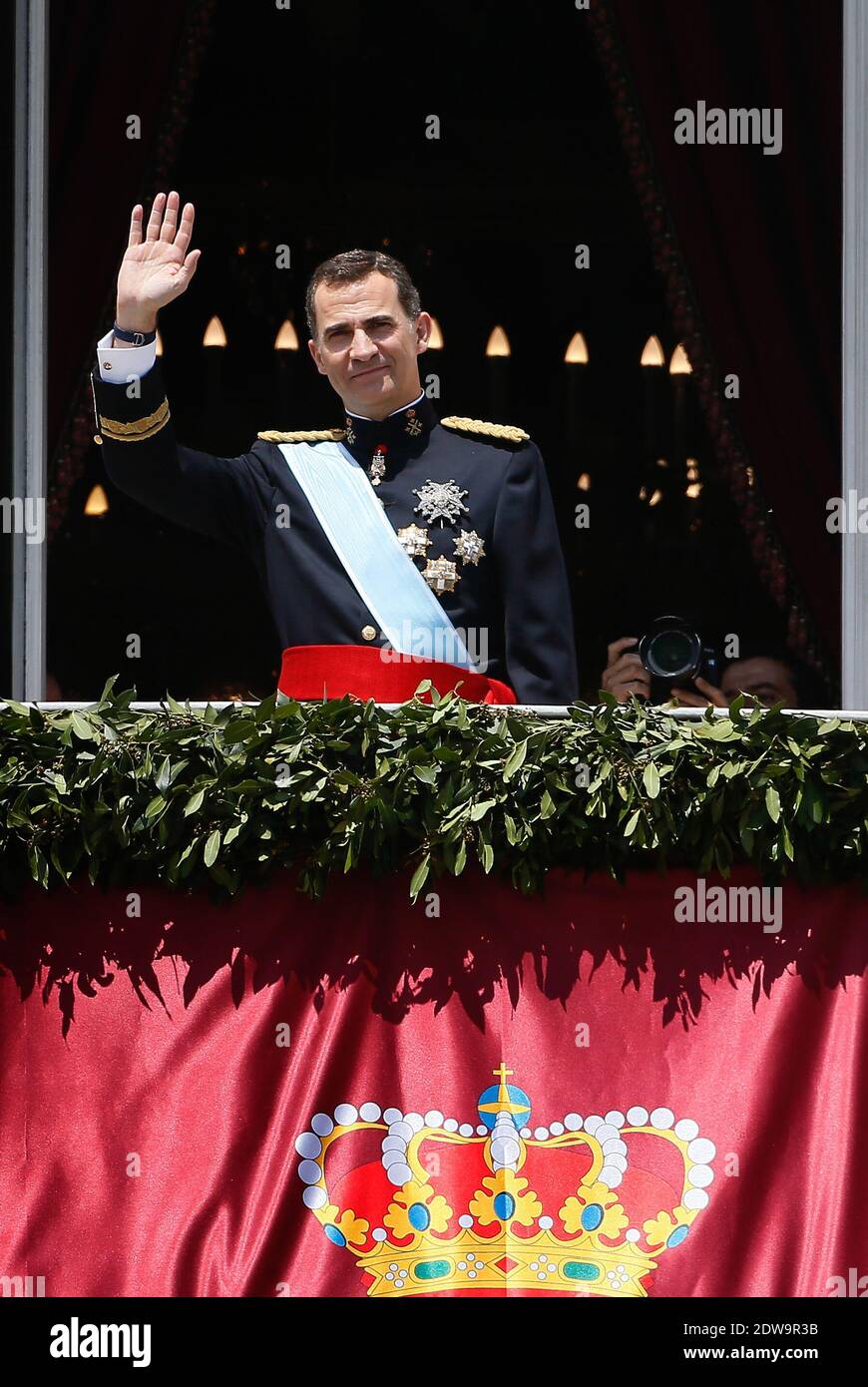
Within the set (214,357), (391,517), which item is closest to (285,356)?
(214,357)

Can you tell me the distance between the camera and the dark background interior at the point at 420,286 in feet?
21.7

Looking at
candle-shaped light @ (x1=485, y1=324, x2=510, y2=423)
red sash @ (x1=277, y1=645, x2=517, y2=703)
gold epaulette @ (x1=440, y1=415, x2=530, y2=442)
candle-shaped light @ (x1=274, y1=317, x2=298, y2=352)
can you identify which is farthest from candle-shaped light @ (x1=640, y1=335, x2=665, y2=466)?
red sash @ (x1=277, y1=645, x2=517, y2=703)

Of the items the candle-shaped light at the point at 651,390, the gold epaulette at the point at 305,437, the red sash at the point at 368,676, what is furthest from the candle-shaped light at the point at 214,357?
the red sash at the point at 368,676

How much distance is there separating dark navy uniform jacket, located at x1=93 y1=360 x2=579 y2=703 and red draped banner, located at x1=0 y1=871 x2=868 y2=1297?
0.84 m

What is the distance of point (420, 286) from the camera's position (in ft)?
22.6

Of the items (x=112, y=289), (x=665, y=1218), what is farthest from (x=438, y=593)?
(x=112, y=289)

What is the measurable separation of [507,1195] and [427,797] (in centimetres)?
71

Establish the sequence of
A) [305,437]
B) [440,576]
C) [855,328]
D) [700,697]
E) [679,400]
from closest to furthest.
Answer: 1. [440,576]
2. [305,437]
3. [855,328]
4. [700,697]
5. [679,400]

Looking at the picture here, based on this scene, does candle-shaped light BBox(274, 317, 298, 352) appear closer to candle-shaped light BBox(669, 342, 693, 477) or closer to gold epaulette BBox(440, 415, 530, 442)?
candle-shaped light BBox(669, 342, 693, 477)

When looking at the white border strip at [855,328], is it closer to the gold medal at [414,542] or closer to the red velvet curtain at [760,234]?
the red velvet curtain at [760,234]

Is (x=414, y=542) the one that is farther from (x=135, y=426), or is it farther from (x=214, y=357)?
(x=214, y=357)

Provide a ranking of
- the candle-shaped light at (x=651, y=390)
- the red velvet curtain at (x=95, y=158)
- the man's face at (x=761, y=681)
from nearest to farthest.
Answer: the man's face at (x=761, y=681)
the red velvet curtain at (x=95, y=158)
the candle-shaped light at (x=651, y=390)

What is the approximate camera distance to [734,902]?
161 inches

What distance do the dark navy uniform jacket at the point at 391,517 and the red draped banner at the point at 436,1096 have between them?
2.77ft
